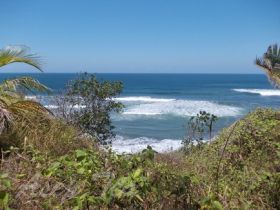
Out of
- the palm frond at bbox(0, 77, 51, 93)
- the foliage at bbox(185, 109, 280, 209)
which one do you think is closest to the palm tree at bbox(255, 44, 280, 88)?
the foliage at bbox(185, 109, 280, 209)

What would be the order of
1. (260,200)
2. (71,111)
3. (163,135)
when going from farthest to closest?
1. (163,135)
2. (71,111)
3. (260,200)

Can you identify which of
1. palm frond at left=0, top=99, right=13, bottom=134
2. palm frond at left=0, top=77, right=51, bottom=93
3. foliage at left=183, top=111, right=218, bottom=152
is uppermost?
palm frond at left=0, top=77, right=51, bottom=93

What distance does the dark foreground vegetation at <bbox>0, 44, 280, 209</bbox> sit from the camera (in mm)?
3885

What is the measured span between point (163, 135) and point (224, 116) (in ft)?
29.8

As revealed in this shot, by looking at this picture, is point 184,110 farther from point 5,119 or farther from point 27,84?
point 5,119

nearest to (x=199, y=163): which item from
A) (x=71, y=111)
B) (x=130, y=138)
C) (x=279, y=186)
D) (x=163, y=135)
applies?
(x=279, y=186)

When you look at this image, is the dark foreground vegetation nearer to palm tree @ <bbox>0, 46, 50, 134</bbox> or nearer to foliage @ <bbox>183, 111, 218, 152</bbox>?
palm tree @ <bbox>0, 46, 50, 134</bbox>

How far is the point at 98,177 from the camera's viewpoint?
4.45 m

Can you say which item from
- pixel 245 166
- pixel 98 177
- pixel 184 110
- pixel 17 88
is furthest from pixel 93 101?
pixel 184 110

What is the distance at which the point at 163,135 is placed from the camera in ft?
79.8

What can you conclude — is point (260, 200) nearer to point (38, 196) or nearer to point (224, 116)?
point (38, 196)

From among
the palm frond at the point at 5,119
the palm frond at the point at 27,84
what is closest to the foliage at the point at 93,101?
the palm frond at the point at 27,84

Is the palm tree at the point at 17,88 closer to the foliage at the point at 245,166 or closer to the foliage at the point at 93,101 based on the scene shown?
the foliage at the point at 245,166

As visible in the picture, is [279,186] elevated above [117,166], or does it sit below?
below
